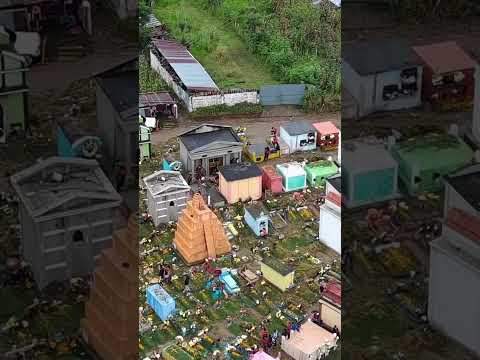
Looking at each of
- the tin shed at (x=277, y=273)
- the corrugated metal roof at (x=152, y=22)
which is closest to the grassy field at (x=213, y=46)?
the corrugated metal roof at (x=152, y=22)

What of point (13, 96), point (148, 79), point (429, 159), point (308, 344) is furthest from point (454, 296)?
point (13, 96)

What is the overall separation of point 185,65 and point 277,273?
0.76 meters

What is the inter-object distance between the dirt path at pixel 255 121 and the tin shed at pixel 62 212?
0.46 metres

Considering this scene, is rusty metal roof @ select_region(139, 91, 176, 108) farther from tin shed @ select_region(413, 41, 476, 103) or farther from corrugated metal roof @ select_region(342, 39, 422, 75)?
tin shed @ select_region(413, 41, 476, 103)

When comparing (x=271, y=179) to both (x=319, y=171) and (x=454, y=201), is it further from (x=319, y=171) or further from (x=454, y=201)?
(x=454, y=201)

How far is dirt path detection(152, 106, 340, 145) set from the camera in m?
4.57

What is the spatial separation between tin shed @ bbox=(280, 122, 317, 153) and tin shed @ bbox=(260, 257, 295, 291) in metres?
0.40

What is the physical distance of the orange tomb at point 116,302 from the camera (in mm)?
4203

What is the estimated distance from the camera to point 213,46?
4.75 m

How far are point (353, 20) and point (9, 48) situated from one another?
103 centimetres

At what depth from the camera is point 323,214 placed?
450 centimetres

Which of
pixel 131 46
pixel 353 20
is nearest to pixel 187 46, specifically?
pixel 131 46

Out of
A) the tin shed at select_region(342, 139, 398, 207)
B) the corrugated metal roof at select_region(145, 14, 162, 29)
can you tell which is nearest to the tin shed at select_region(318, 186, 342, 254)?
the tin shed at select_region(342, 139, 398, 207)

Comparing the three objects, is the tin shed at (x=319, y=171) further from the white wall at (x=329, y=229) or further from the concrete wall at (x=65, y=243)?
the concrete wall at (x=65, y=243)
